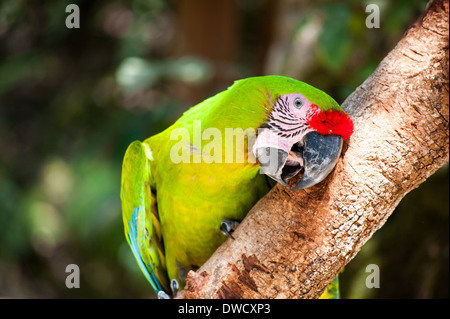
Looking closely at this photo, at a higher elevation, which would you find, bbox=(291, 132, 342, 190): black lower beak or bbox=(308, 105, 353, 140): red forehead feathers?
bbox=(308, 105, 353, 140): red forehead feathers

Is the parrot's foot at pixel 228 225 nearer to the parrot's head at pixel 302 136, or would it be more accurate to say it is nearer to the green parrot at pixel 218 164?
the green parrot at pixel 218 164

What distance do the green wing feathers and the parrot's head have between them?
54 cm

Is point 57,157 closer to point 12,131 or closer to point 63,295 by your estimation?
point 12,131

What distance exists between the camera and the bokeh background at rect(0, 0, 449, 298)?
2.13 metres

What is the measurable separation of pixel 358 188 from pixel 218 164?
452 mm

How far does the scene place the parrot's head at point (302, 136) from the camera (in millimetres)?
1146

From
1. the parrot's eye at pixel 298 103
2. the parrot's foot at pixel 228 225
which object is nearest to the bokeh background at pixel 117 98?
the parrot's foot at pixel 228 225

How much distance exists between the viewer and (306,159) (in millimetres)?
1183

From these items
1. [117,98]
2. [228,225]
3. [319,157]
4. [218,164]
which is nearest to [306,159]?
[319,157]

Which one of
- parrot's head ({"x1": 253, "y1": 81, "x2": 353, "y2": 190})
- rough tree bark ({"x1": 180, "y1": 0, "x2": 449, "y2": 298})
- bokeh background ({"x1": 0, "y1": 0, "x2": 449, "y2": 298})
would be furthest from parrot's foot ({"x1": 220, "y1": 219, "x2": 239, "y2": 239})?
bokeh background ({"x1": 0, "y1": 0, "x2": 449, "y2": 298})

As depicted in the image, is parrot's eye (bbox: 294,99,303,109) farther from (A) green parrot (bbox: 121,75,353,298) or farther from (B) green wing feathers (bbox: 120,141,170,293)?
(B) green wing feathers (bbox: 120,141,170,293)

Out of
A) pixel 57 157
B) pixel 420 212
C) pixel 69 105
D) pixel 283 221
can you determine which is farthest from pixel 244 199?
pixel 57 157

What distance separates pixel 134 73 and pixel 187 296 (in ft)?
5.84

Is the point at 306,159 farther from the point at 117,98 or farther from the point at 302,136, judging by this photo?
the point at 117,98
